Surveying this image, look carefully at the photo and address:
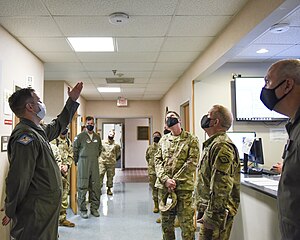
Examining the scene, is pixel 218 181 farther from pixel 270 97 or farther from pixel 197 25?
pixel 197 25

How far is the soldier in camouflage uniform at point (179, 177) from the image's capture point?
2.91 m

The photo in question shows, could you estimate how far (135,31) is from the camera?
3189mm

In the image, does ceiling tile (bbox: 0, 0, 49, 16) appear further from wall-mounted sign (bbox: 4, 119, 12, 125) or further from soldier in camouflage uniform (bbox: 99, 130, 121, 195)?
soldier in camouflage uniform (bbox: 99, 130, 121, 195)

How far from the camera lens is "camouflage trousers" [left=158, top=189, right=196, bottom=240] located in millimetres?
2898

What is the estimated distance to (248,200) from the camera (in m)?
2.76

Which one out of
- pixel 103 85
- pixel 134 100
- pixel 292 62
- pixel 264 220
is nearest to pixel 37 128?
pixel 292 62

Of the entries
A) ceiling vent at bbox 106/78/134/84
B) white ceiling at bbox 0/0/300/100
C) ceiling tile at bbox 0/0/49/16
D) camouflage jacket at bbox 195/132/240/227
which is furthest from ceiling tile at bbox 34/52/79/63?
camouflage jacket at bbox 195/132/240/227

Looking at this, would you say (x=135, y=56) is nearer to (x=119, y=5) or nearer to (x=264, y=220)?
(x=119, y=5)

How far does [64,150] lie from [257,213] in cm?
308

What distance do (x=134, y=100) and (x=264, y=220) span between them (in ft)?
23.9

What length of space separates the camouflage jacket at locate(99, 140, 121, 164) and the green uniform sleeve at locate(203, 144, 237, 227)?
16.4 ft

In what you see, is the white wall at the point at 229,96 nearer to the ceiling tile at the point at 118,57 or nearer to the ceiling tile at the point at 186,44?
the ceiling tile at the point at 186,44

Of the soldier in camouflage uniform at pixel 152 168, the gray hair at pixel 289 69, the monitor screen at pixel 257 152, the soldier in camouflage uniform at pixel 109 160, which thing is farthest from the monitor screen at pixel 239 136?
the soldier in camouflage uniform at pixel 109 160

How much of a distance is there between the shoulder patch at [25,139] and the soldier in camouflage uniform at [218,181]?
1.29 metres
